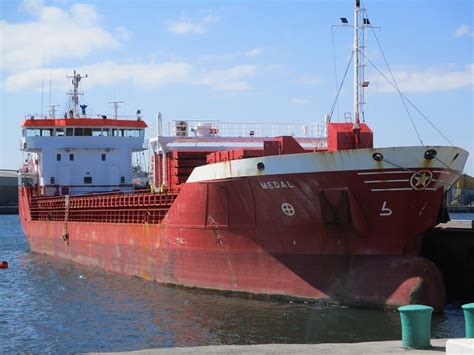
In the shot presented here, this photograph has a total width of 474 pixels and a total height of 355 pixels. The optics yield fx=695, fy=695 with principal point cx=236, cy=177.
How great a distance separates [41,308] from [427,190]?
33.6 feet

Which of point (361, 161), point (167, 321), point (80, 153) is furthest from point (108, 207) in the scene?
point (361, 161)

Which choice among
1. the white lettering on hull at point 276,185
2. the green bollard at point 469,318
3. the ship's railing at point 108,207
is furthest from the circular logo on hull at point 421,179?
the ship's railing at point 108,207

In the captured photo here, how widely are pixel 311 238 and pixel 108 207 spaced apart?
1111 cm

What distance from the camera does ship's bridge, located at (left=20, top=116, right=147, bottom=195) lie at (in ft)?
106

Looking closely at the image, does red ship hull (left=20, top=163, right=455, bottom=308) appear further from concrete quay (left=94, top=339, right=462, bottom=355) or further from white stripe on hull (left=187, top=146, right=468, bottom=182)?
concrete quay (left=94, top=339, right=462, bottom=355)

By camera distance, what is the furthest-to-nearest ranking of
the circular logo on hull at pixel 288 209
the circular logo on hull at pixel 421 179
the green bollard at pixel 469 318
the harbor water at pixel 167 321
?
the circular logo on hull at pixel 288 209 → the circular logo on hull at pixel 421 179 → the harbor water at pixel 167 321 → the green bollard at pixel 469 318

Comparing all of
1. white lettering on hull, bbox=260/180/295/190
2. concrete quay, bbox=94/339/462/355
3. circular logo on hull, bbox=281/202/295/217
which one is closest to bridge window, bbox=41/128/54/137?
white lettering on hull, bbox=260/180/295/190

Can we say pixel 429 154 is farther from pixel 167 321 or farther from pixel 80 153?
pixel 80 153

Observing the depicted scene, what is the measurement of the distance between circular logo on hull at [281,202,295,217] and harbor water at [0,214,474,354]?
2135 mm

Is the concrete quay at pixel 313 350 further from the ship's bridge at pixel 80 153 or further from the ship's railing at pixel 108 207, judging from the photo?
the ship's bridge at pixel 80 153

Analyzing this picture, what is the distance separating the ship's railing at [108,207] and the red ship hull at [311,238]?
1.97 metres

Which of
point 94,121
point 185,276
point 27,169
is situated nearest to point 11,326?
point 185,276

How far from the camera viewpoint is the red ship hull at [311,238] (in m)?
15.5

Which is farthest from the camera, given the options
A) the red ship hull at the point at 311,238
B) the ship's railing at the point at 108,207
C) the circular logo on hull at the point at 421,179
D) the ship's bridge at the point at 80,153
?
the ship's bridge at the point at 80,153
